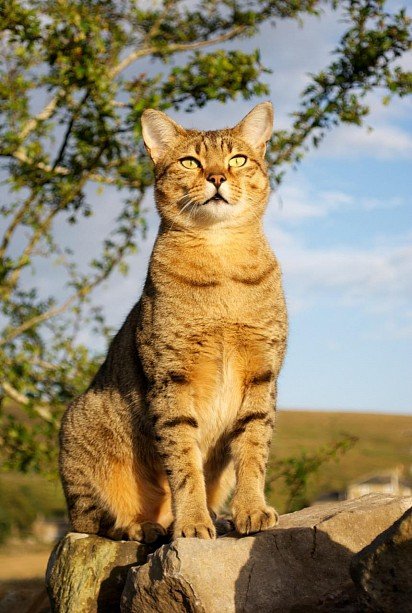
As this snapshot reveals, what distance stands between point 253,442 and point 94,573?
4.53 ft

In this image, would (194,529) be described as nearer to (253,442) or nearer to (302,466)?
(253,442)

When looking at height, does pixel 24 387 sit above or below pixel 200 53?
below

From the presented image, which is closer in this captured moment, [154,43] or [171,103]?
[171,103]

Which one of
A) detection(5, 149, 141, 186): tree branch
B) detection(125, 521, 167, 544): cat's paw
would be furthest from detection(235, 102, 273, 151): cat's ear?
detection(5, 149, 141, 186): tree branch

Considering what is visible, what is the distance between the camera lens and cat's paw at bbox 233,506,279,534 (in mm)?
4754

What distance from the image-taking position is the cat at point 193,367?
5.00m

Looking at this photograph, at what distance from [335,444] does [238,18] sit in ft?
17.2

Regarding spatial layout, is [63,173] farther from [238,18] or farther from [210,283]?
[210,283]

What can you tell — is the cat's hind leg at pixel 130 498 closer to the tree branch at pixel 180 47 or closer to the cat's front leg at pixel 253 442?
the cat's front leg at pixel 253 442

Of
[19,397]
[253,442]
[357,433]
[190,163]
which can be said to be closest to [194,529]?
[253,442]

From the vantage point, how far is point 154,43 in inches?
406

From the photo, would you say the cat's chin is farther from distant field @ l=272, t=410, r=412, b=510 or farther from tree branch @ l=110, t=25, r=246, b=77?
distant field @ l=272, t=410, r=412, b=510

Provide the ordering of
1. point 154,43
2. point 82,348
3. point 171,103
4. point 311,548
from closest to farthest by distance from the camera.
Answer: point 311,548, point 171,103, point 82,348, point 154,43

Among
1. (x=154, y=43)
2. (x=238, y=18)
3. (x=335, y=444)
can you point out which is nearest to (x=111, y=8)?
(x=154, y=43)
